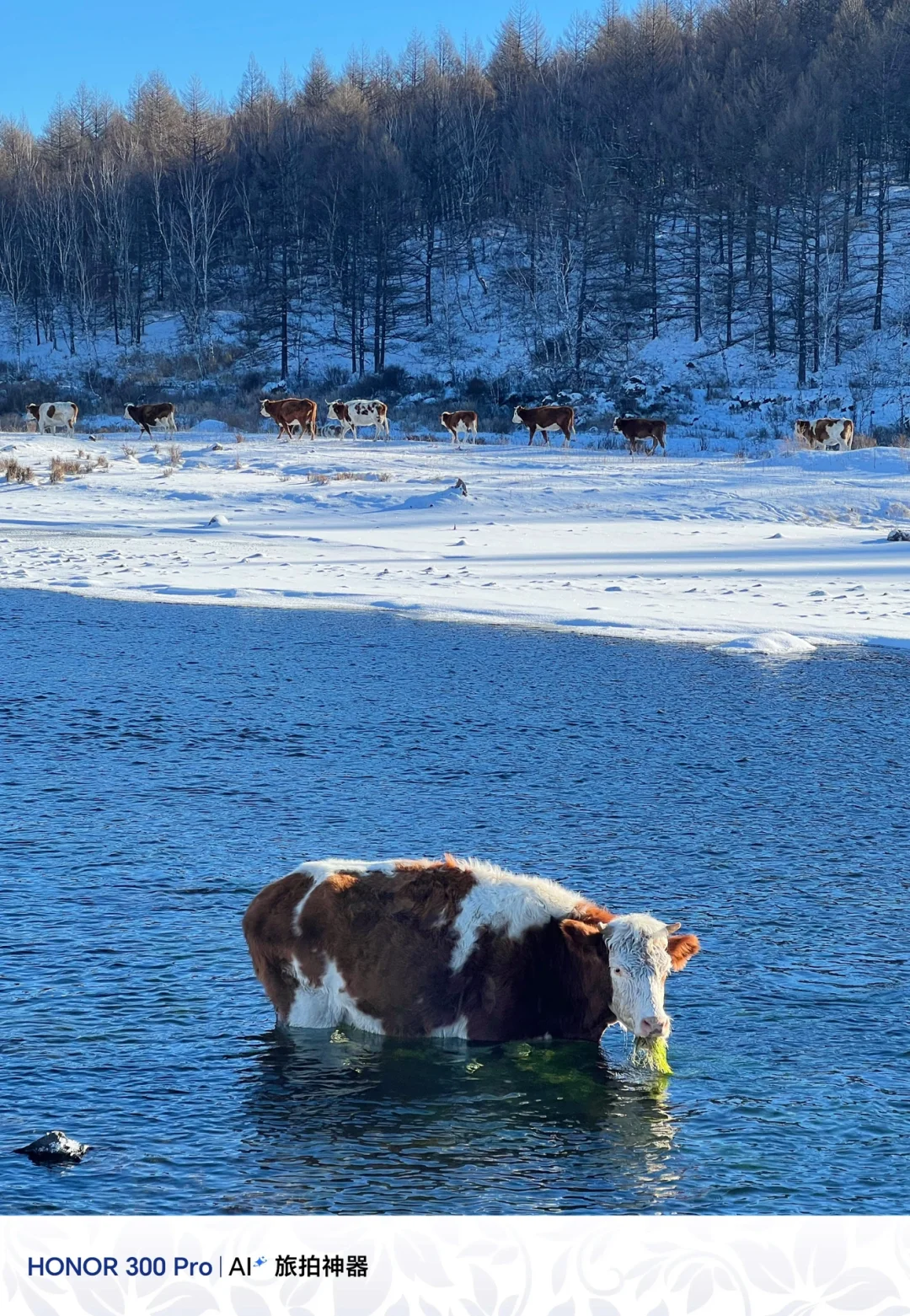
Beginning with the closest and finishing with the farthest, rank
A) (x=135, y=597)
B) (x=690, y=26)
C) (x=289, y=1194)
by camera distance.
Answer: (x=289, y=1194)
(x=135, y=597)
(x=690, y=26)

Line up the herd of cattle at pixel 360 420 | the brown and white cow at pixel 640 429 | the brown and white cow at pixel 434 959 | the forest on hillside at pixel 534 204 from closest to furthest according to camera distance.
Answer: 1. the brown and white cow at pixel 434 959
2. the brown and white cow at pixel 640 429
3. the herd of cattle at pixel 360 420
4. the forest on hillside at pixel 534 204

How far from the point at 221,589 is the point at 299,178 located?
6026 cm

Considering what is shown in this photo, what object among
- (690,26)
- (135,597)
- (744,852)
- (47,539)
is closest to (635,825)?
(744,852)

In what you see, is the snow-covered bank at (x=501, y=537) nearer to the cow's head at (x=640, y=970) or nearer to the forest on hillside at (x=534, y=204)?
the cow's head at (x=640, y=970)

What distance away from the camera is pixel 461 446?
38219mm

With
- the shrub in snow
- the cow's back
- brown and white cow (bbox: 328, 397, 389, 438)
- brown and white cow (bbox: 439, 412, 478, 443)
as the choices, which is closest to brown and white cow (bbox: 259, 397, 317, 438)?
brown and white cow (bbox: 328, 397, 389, 438)

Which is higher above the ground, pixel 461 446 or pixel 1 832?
pixel 461 446

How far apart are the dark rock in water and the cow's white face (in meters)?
1.87

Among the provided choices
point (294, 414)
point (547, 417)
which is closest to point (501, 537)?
point (547, 417)

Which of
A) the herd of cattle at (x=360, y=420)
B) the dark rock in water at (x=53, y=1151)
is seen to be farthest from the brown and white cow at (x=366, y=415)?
the dark rock in water at (x=53, y=1151)

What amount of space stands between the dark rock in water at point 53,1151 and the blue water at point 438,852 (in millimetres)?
55

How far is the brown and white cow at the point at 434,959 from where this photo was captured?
16.9ft

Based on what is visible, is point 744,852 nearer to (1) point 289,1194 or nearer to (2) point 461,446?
(1) point 289,1194

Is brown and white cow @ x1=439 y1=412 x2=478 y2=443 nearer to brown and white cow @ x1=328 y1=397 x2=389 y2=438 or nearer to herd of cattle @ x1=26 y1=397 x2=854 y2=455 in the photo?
herd of cattle @ x1=26 y1=397 x2=854 y2=455
